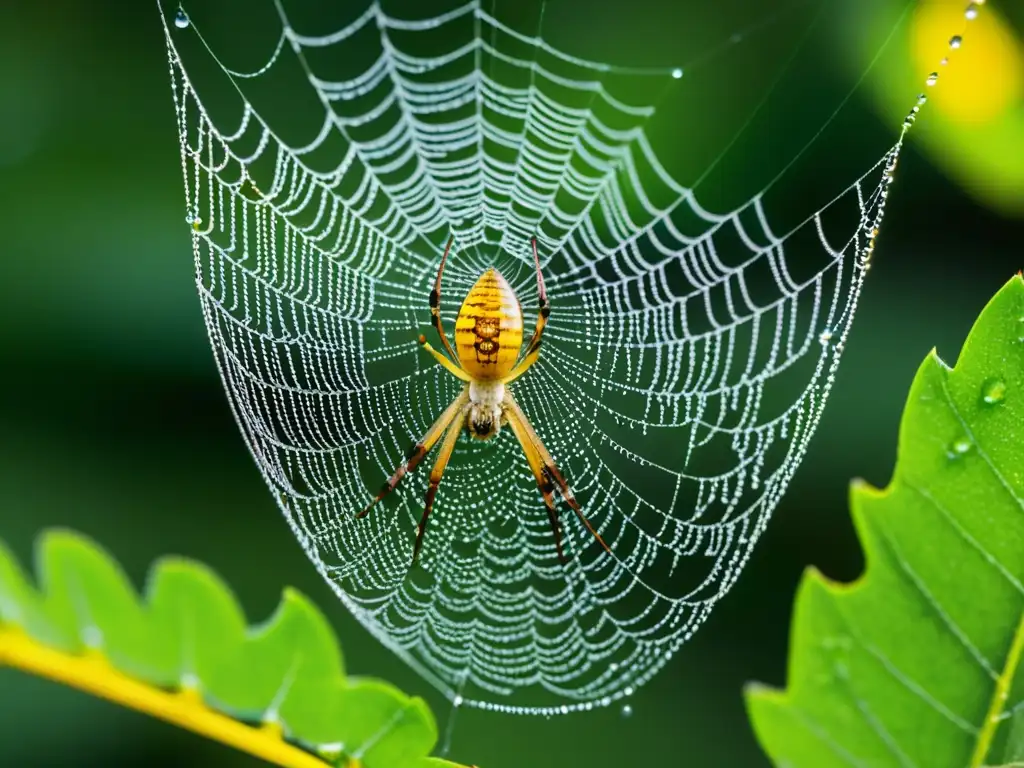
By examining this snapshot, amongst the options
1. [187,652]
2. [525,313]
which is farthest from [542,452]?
[187,652]

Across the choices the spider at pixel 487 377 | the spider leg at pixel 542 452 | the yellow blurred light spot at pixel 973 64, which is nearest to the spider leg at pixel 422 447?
the spider at pixel 487 377

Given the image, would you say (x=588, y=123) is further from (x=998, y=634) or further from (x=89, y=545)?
(x=89, y=545)

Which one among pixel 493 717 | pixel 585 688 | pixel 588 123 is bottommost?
pixel 493 717

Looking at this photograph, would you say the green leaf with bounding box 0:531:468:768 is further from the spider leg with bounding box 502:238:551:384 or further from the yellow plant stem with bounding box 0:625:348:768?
the spider leg with bounding box 502:238:551:384

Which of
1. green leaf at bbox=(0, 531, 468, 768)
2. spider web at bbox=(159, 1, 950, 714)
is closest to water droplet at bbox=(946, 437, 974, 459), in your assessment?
green leaf at bbox=(0, 531, 468, 768)

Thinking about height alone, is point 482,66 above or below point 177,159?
above

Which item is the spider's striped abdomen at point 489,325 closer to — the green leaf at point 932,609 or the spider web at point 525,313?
the spider web at point 525,313

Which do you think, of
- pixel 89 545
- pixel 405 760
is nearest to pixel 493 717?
pixel 405 760
